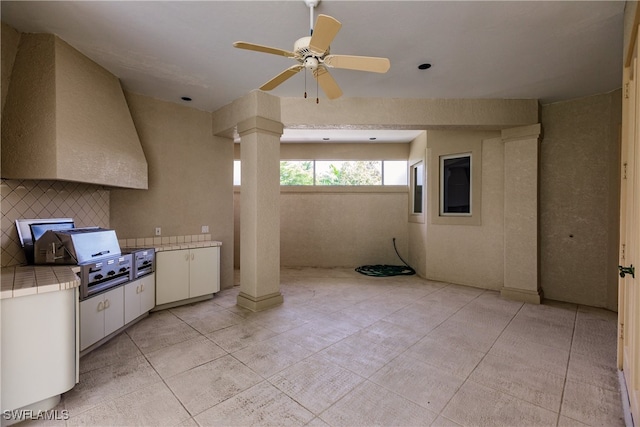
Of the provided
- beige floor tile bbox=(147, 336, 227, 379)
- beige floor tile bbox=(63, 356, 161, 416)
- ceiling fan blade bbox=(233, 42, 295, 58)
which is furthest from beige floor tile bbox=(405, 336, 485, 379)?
ceiling fan blade bbox=(233, 42, 295, 58)

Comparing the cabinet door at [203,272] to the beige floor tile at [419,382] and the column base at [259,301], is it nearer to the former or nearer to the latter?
the column base at [259,301]

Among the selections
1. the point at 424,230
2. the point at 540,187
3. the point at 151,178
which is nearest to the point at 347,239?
the point at 424,230

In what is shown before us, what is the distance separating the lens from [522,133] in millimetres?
4207

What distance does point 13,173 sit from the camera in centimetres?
249

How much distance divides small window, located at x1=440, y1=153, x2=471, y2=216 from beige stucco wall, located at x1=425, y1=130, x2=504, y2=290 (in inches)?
5.3

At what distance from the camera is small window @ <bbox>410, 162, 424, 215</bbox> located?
623 centimetres

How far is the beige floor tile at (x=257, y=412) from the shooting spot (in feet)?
6.05

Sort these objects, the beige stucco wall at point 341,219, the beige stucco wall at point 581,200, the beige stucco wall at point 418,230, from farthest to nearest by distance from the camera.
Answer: the beige stucco wall at point 341,219 < the beige stucco wall at point 418,230 < the beige stucco wall at point 581,200

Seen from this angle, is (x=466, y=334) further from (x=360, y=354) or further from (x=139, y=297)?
(x=139, y=297)

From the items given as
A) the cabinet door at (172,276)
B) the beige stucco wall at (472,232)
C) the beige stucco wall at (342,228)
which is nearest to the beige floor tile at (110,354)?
the cabinet door at (172,276)

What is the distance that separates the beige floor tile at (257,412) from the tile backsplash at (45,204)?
230 centimetres

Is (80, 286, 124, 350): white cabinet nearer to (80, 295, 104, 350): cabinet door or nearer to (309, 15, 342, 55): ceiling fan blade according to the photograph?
(80, 295, 104, 350): cabinet door

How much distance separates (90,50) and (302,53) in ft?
7.53
